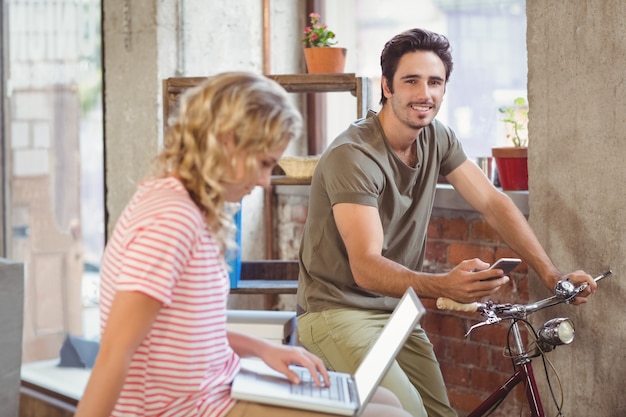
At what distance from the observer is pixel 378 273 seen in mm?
2262

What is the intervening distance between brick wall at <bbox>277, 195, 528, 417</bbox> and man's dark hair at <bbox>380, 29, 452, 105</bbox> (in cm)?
76

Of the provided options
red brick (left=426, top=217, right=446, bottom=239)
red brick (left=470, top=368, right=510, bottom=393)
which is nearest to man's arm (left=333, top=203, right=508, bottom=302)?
red brick (left=426, top=217, right=446, bottom=239)

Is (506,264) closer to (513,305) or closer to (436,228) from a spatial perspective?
(513,305)

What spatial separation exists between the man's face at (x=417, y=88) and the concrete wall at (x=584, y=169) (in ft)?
1.04

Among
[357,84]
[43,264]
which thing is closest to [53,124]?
[43,264]

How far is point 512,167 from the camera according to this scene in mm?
3084

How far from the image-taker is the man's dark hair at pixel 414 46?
2635mm

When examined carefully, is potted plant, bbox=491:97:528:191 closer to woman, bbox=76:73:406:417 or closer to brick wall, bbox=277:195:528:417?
brick wall, bbox=277:195:528:417

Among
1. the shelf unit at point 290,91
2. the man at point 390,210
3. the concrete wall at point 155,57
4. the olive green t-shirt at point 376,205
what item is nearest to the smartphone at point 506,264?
the man at point 390,210

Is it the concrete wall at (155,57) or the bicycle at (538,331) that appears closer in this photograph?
the bicycle at (538,331)

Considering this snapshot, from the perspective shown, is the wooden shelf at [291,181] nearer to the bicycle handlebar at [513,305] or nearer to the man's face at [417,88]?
the man's face at [417,88]

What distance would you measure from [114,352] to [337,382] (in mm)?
456

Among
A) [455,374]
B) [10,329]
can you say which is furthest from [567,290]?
[10,329]

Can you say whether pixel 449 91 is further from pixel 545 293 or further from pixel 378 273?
pixel 378 273
